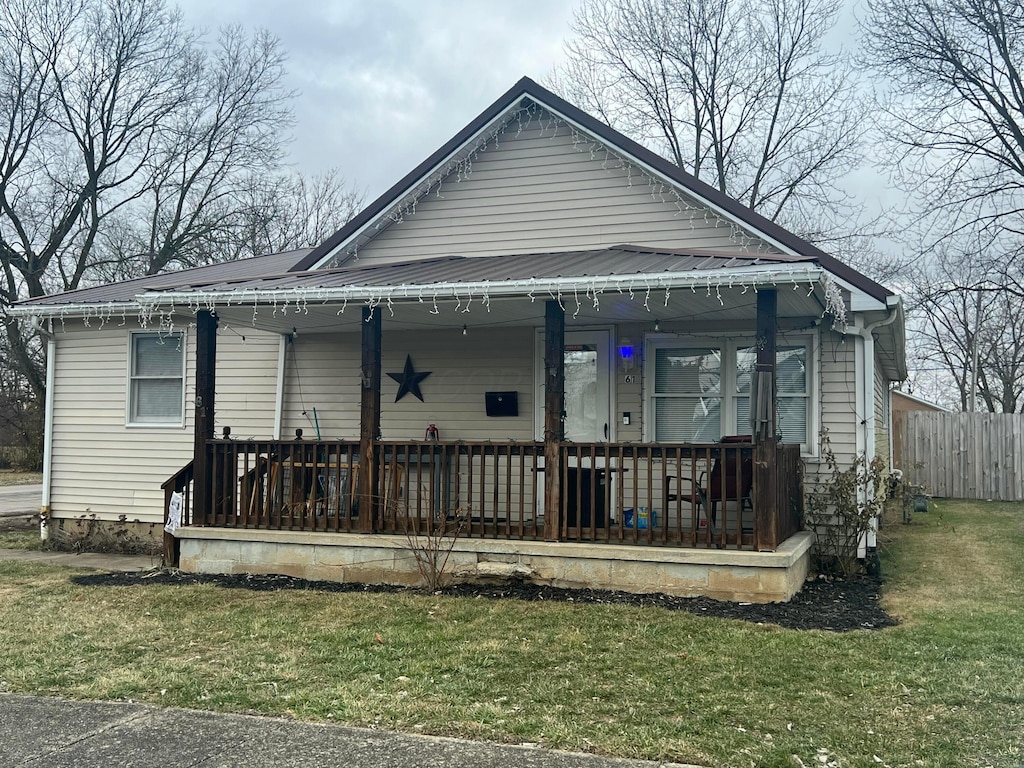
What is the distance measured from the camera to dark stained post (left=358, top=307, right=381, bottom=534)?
7.80 meters

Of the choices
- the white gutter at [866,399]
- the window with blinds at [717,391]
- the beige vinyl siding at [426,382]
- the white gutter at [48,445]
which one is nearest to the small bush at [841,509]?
the white gutter at [866,399]

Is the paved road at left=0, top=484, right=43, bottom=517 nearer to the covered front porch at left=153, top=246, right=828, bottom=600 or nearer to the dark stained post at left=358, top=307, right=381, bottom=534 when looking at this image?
the covered front porch at left=153, top=246, right=828, bottom=600

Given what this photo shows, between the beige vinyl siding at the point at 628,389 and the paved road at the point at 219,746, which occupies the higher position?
the beige vinyl siding at the point at 628,389

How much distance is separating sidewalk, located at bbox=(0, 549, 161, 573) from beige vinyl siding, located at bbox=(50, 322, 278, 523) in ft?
2.16

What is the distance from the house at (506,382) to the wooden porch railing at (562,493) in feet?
0.11

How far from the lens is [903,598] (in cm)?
714

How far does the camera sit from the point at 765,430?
677 centimetres

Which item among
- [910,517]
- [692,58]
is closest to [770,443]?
[910,517]

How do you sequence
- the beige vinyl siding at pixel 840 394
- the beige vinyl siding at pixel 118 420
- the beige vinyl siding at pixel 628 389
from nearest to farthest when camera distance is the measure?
the beige vinyl siding at pixel 840 394, the beige vinyl siding at pixel 628 389, the beige vinyl siding at pixel 118 420

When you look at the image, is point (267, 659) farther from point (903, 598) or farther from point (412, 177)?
point (412, 177)

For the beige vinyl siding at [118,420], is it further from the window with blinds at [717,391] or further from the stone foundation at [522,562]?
the window with blinds at [717,391]

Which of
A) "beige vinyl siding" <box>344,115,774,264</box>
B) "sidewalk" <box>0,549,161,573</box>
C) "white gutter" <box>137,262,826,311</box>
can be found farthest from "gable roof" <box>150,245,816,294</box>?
"sidewalk" <box>0,549,161,573</box>

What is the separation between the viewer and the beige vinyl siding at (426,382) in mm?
9492

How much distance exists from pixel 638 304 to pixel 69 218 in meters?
22.6
